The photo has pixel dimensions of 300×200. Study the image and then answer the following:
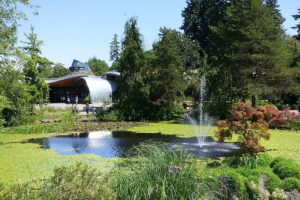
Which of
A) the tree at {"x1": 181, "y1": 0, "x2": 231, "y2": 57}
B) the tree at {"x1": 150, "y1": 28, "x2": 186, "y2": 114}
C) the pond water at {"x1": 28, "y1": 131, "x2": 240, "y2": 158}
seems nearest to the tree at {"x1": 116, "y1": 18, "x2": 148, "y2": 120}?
the tree at {"x1": 150, "y1": 28, "x2": 186, "y2": 114}

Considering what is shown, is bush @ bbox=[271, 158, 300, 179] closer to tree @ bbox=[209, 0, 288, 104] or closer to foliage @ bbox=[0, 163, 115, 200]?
foliage @ bbox=[0, 163, 115, 200]

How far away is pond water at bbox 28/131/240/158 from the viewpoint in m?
16.9

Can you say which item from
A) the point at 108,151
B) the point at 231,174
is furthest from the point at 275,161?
the point at 108,151

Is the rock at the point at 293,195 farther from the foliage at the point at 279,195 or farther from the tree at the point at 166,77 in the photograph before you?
the tree at the point at 166,77

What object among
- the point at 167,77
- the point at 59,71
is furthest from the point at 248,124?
the point at 59,71

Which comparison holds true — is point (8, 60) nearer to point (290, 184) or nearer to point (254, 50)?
point (290, 184)

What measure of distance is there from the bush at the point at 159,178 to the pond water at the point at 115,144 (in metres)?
8.78

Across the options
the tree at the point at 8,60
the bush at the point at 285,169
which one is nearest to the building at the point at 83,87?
the tree at the point at 8,60

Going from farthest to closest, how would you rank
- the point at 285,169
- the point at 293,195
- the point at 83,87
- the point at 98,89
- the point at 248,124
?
the point at 83,87 → the point at 98,89 → the point at 248,124 → the point at 285,169 → the point at 293,195

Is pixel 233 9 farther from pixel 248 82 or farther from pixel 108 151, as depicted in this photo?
pixel 108 151

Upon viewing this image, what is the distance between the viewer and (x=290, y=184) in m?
8.41

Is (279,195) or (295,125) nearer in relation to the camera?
(279,195)

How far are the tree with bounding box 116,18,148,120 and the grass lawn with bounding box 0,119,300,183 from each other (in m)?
4.64

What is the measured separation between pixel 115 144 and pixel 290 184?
1185 cm
